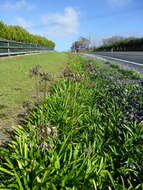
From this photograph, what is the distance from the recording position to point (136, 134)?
3014 millimetres

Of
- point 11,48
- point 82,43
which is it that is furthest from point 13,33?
point 82,43

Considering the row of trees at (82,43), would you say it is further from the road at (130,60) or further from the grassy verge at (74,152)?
the grassy verge at (74,152)

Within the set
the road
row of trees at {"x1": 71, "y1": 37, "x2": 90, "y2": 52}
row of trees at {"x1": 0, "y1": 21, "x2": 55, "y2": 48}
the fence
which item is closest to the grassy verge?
the road

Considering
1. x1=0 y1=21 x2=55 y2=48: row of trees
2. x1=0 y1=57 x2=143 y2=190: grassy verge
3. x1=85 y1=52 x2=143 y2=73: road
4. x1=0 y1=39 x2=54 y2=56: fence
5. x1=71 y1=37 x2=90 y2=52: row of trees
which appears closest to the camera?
x1=0 y1=57 x2=143 y2=190: grassy verge

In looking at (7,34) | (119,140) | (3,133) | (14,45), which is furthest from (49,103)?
(7,34)

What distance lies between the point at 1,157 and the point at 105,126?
1493 mm

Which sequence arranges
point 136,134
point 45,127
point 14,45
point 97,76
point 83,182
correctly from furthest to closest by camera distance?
1. point 14,45
2. point 97,76
3. point 136,134
4. point 45,127
5. point 83,182

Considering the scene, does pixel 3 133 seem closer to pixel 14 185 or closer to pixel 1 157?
pixel 1 157

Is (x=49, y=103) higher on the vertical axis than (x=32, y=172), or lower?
higher

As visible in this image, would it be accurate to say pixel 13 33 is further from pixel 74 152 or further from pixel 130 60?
pixel 74 152

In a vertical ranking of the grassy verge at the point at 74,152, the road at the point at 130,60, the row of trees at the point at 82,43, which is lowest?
the grassy verge at the point at 74,152

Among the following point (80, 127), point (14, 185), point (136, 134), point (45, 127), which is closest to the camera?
point (14, 185)

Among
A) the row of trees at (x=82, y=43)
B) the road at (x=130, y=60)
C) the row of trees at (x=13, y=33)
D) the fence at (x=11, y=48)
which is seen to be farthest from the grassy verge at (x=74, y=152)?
the row of trees at (x=82, y=43)

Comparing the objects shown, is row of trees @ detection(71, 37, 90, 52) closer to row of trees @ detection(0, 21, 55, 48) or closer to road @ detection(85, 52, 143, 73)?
row of trees @ detection(0, 21, 55, 48)
